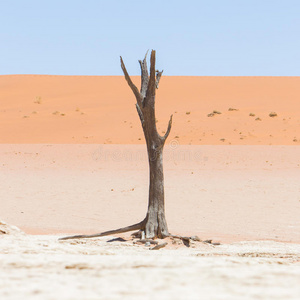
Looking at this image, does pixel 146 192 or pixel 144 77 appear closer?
pixel 144 77

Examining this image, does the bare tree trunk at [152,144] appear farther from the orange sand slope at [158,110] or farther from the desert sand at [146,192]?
the orange sand slope at [158,110]

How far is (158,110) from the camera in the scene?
38.3 meters

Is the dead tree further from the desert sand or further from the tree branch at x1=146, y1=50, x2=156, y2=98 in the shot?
the desert sand

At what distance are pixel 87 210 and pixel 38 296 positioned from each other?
9.65 m

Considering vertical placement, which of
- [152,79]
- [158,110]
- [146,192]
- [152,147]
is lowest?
[146,192]

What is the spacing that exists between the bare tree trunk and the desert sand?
0.48m

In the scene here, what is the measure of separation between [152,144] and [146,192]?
250 inches

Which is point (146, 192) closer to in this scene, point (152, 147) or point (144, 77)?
point (152, 147)

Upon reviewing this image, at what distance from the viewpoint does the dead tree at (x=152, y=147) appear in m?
8.35

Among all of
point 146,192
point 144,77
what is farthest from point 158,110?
point 144,77

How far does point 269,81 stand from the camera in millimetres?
52406

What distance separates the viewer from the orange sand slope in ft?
97.9

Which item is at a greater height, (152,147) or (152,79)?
(152,79)

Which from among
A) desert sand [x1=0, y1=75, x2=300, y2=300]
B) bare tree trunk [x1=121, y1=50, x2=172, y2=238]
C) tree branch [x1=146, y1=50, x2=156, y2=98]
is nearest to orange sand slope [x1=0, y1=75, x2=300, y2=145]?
desert sand [x1=0, y1=75, x2=300, y2=300]
